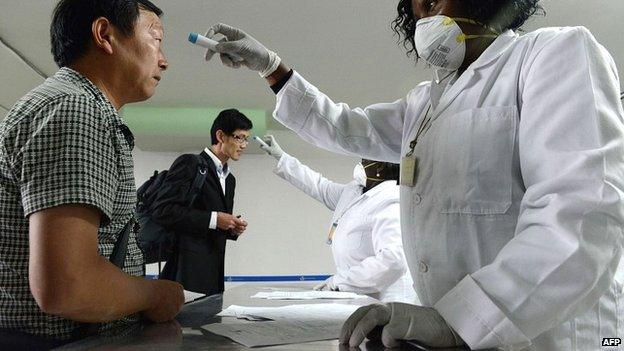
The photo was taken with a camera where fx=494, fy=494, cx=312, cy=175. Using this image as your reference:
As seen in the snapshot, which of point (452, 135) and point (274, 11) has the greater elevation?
point (274, 11)

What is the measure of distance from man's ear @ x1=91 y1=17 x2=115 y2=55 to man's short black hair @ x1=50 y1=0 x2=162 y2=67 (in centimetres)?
2

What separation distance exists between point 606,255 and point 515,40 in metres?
0.58

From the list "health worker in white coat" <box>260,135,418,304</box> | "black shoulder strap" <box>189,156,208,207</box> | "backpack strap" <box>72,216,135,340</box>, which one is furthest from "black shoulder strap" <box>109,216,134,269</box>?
"black shoulder strap" <box>189,156,208,207</box>

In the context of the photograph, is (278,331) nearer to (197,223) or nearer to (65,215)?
(65,215)

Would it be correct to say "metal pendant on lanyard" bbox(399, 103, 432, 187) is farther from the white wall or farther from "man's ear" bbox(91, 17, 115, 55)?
the white wall

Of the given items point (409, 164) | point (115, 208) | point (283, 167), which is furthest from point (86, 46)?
point (283, 167)

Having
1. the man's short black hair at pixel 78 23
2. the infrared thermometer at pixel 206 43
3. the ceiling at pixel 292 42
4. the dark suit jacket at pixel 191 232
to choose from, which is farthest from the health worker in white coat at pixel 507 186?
the ceiling at pixel 292 42

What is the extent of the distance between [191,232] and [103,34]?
167cm

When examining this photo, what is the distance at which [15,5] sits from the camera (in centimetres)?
325

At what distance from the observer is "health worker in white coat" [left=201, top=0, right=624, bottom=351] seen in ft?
2.72

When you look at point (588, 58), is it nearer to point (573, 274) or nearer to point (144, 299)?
point (573, 274)

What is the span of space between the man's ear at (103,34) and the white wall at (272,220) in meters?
5.71

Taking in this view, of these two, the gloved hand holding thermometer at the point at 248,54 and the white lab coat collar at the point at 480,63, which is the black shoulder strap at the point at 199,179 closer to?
the gloved hand holding thermometer at the point at 248,54

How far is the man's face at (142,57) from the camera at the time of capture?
1.28m
